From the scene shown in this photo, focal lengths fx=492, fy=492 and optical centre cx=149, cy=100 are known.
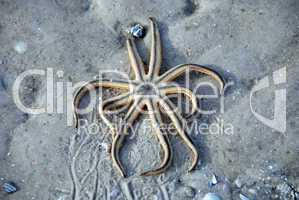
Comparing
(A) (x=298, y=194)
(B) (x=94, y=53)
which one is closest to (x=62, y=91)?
(B) (x=94, y=53)

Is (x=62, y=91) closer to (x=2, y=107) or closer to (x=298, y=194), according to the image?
(x=2, y=107)

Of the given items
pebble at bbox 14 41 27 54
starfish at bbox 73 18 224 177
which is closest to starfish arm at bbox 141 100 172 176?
starfish at bbox 73 18 224 177

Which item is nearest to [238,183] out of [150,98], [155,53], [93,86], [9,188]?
[150,98]

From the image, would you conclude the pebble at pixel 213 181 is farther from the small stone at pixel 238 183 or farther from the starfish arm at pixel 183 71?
the starfish arm at pixel 183 71

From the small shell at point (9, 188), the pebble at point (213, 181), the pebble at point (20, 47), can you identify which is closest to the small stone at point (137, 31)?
the pebble at point (20, 47)

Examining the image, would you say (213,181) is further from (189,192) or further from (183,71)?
(183,71)

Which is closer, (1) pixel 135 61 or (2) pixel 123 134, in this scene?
(2) pixel 123 134

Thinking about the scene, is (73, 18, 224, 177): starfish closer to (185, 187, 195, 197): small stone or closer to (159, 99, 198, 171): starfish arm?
(159, 99, 198, 171): starfish arm
